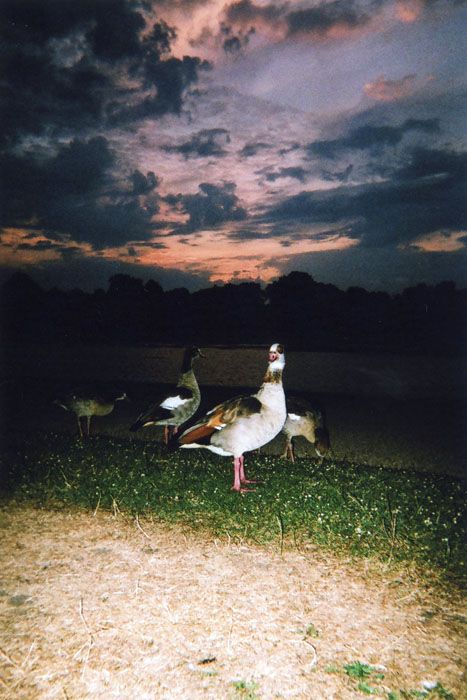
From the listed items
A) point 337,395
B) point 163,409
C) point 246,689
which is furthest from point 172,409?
point 337,395

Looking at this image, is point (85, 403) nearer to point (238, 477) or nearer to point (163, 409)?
point (163, 409)

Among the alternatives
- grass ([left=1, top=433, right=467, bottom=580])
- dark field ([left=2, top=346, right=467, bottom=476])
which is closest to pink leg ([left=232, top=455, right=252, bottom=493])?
grass ([left=1, top=433, right=467, bottom=580])

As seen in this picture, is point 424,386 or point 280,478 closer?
point 280,478

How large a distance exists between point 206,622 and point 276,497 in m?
2.56

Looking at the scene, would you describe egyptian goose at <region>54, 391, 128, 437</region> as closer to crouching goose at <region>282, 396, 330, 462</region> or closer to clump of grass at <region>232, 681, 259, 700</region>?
crouching goose at <region>282, 396, 330, 462</region>

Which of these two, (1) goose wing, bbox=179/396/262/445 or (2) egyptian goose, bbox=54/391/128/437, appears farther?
(2) egyptian goose, bbox=54/391/128/437

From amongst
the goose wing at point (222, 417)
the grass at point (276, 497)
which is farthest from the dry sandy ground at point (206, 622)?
the goose wing at point (222, 417)

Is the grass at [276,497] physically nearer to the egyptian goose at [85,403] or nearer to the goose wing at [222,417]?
the goose wing at [222,417]

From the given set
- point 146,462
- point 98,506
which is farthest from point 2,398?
point 98,506

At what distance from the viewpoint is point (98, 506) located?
5.62 meters

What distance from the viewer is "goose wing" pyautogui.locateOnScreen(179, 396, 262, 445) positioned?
6.18 meters

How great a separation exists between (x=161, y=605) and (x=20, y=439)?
6.73 metres

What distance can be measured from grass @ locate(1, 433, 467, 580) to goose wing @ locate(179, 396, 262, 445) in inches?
24.8

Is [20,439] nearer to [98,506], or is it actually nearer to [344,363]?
[98,506]
